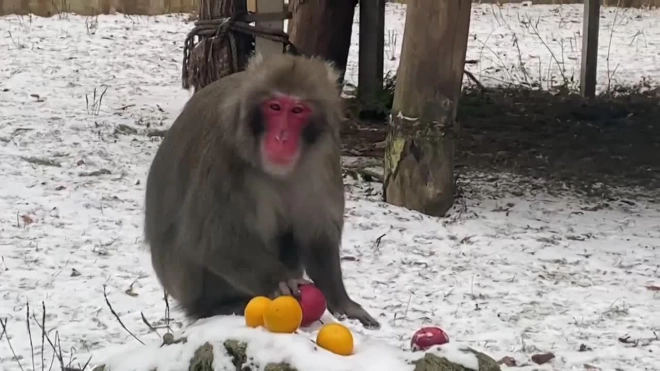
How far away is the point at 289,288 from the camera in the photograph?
3.27 m

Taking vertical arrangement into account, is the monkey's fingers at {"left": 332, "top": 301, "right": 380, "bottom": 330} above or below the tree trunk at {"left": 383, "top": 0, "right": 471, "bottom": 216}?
below

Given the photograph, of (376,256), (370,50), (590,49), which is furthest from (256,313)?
(590,49)

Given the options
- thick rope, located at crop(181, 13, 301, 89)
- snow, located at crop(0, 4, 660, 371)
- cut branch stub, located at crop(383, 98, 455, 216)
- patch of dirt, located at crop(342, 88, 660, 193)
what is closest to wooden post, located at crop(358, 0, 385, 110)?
patch of dirt, located at crop(342, 88, 660, 193)

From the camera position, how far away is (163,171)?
3.77 metres

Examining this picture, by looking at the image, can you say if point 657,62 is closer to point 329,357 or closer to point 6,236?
point 6,236

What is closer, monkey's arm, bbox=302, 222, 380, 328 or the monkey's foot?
the monkey's foot

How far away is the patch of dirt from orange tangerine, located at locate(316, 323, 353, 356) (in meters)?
4.19

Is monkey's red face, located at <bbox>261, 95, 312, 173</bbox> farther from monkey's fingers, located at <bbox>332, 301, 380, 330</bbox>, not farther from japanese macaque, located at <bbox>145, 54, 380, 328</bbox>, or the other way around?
monkey's fingers, located at <bbox>332, 301, 380, 330</bbox>

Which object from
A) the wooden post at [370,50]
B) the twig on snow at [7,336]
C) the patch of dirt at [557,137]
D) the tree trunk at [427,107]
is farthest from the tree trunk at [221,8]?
the wooden post at [370,50]

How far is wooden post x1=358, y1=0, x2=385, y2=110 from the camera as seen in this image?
831 centimetres

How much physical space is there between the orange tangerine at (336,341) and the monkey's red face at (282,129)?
672 millimetres

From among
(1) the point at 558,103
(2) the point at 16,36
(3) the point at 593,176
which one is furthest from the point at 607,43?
(2) the point at 16,36

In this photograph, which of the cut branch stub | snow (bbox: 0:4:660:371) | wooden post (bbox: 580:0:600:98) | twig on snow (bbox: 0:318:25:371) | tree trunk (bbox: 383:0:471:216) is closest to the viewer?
twig on snow (bbox: 0:318:25:371)

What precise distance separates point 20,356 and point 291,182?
53.3 inches
